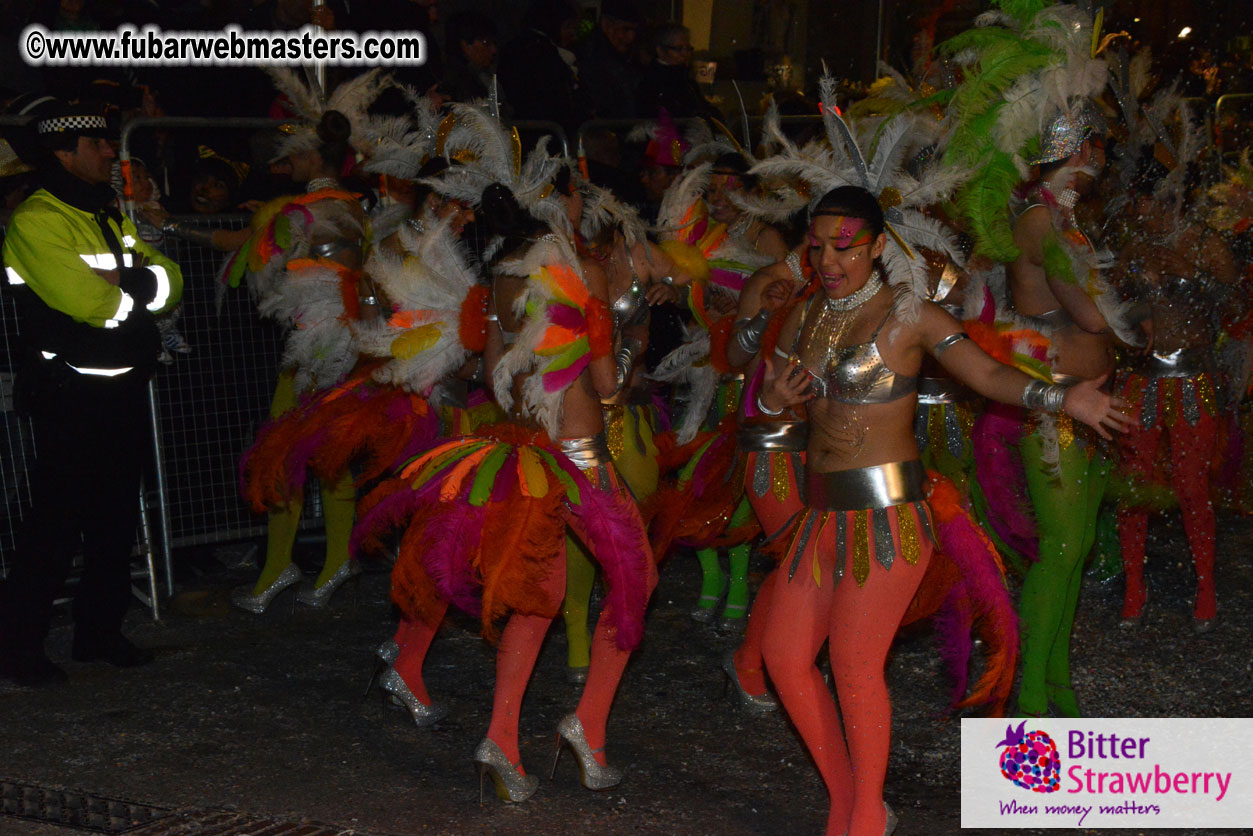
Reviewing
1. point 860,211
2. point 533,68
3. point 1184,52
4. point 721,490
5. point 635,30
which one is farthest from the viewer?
point 1184,52

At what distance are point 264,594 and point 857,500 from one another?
3.49 metres

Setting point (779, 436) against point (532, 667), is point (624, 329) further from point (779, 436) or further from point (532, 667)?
point (532, 667)

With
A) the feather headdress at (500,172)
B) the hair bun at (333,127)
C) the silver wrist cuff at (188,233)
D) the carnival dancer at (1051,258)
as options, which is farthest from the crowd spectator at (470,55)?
the carnival dancer at (1051,258)

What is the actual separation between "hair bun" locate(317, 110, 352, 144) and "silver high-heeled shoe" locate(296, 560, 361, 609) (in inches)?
77.9

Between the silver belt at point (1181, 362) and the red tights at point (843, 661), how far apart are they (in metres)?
2.51

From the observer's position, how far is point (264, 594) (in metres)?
6.11

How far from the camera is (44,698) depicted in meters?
4.99

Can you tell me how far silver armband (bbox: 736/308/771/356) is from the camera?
438cm

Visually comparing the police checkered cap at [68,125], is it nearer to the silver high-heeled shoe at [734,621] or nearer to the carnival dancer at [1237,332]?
the silver high-heeled shoe at [734,621]

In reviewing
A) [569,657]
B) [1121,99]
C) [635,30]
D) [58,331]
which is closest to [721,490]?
[569,657]

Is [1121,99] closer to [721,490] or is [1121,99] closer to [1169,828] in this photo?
[721,490]

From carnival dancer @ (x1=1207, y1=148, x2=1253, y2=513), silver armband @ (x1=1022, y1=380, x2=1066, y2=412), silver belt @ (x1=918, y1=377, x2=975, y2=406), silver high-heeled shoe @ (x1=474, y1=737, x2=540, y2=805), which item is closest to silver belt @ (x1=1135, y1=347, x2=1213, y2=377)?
carnival dancer @ (x1=1207, y1=148, x2=1253, y2=513)

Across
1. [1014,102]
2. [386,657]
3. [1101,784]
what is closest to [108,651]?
[386,657]

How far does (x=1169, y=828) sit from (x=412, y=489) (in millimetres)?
2470
